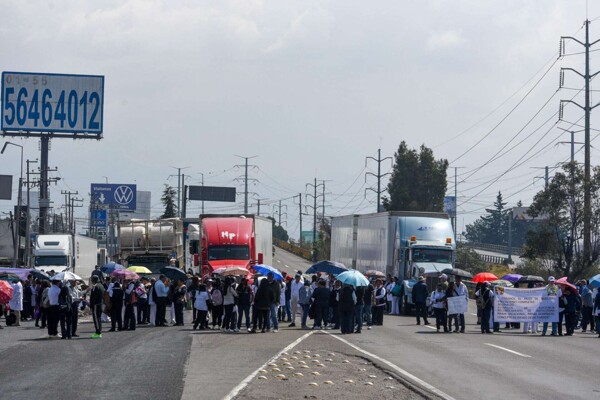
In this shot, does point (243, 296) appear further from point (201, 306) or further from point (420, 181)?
point (420, 181)

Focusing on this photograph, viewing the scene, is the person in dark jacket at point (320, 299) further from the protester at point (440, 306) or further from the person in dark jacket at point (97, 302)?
the person in dark jacket at point (97, 302)

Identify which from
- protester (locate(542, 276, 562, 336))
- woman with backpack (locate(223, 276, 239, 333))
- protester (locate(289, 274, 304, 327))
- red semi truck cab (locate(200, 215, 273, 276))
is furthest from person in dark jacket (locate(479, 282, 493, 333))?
red semi truck cab (locate(200, 215, 273, 276))

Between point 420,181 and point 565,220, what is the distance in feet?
136

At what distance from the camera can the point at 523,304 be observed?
112 feet

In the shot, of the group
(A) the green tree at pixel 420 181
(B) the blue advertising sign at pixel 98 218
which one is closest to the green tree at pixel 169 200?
(B) the blue advertising sign at pixel 98 218

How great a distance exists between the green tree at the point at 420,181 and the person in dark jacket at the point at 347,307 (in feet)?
203

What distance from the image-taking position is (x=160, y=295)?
1366 inches

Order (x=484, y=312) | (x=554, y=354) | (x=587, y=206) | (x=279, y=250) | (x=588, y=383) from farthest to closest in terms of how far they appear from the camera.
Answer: (x=279, y=250) → (x=587, y=206) → (x=484, y=312) → (x=554, y=354) → (x=588, y=383)

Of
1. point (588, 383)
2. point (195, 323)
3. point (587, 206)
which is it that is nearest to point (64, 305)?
point (195, 323)

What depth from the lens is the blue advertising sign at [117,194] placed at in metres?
115

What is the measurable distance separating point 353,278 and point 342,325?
1.41 metres

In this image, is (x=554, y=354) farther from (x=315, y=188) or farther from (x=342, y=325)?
(x=315, y=188)

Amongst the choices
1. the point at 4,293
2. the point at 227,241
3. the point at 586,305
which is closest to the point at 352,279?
the point at 586,305

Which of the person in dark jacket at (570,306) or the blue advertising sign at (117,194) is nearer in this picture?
the person in dark jacket at (570,306)
